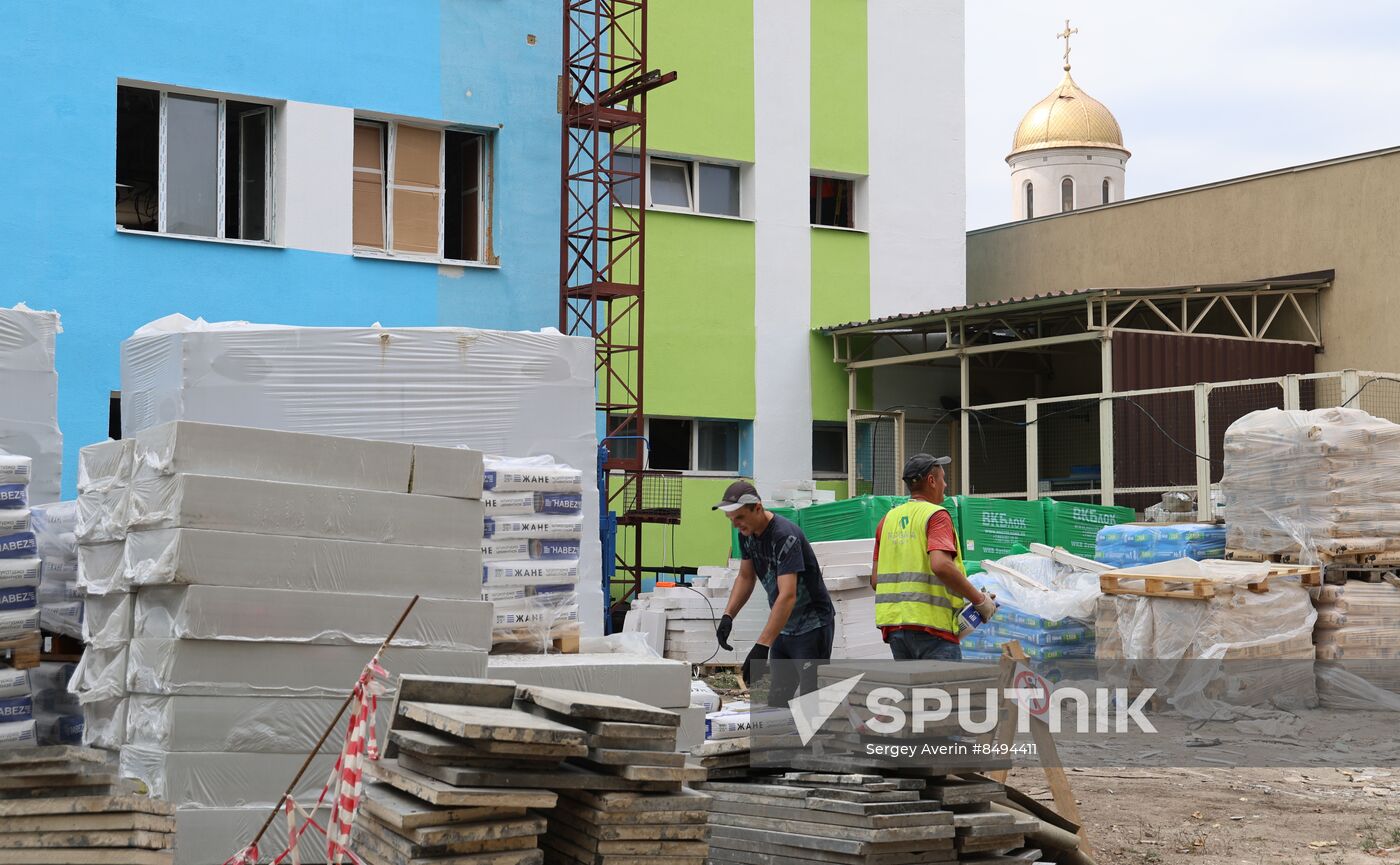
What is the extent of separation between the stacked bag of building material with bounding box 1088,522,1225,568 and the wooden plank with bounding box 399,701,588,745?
10049 millimetres

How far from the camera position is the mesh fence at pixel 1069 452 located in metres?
20.1

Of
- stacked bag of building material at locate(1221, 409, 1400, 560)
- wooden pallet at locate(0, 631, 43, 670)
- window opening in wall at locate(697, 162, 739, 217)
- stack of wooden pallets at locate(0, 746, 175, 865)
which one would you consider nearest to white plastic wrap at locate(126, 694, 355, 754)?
stack of wooden pallets at locate(0, 746, 175, 865)

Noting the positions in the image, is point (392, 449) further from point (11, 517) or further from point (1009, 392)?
point (1009, 392)

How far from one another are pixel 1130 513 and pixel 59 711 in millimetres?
13207

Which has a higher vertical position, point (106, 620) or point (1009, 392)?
point (1009, 392)

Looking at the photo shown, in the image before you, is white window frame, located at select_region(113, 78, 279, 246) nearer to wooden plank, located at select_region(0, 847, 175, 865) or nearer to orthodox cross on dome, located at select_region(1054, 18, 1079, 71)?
wooden plank, located at select_region(0, 847, 175, 865)

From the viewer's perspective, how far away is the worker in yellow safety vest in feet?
25.8

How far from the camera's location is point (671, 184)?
66.4 feet

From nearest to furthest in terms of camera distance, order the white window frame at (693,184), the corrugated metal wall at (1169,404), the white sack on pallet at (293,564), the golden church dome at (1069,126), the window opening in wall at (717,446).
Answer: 1. the white sack on pallet at (293,564)
2. the corrugated metal wall at (1169,404)
3. the white window frame at (693,184)
4. the window opening in wall at (717,446)
5. the golden church dome at (1069,126)

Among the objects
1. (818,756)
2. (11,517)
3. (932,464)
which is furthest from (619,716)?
(11,517)

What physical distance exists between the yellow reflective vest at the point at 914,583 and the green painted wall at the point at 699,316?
38.0 ft

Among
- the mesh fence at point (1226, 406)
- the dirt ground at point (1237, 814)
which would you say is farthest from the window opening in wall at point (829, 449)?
the dirt ground at point (1237, 814)

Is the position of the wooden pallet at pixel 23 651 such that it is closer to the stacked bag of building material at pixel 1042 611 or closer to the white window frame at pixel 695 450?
the stacked bag of building material at pixel 1042 611

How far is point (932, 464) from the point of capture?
27.2 feet
